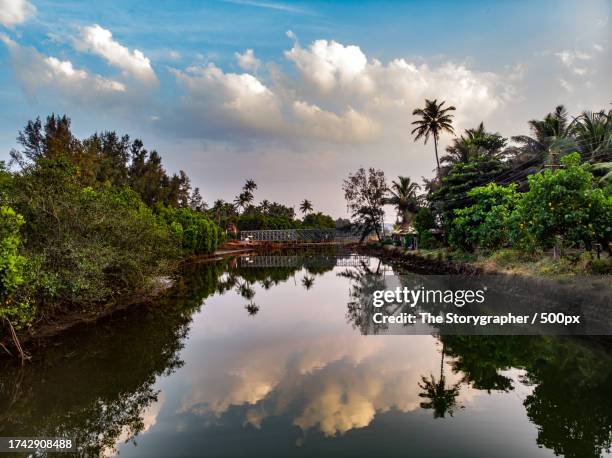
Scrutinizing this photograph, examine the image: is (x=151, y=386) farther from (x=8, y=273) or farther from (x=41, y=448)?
(x=8, y=273)

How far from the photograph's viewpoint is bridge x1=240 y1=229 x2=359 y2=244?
83.9m

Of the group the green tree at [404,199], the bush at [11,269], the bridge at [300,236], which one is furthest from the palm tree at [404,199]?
the bush at [11,269]

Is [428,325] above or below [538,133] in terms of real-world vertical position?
below

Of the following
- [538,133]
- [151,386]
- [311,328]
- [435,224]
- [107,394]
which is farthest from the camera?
[435,224]

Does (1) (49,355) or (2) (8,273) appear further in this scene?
(1) (49,355)

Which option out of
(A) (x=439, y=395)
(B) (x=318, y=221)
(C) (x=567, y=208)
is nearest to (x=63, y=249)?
(A) (x=439, y=395)

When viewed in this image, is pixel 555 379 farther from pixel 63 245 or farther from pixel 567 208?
pixel 63 245

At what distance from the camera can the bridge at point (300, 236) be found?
83938 millimetres

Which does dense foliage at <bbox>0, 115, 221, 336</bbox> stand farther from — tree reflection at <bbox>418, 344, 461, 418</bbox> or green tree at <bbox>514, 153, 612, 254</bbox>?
Answer: green tree at <bbox>514, 153, 612, 254</bbox>

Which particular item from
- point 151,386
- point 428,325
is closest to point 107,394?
point 151,386

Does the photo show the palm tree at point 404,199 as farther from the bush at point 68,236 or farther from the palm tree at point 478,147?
the bush at point 68,236

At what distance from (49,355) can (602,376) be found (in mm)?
13507

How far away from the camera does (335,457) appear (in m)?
6.34

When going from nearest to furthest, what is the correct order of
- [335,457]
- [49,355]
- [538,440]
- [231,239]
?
[335,457] → [538,440] → [49,355] → [231,239]
